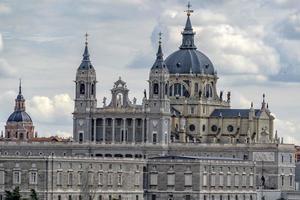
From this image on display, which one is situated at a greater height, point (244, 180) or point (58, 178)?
point (244, 180)

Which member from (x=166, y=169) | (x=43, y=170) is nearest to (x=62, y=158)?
(x=43, y=170)

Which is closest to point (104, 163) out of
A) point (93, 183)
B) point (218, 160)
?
point (93, 183)

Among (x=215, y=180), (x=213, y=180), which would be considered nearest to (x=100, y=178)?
(x=213, y=180)

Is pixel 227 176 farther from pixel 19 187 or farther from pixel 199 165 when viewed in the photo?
pixel 19 187

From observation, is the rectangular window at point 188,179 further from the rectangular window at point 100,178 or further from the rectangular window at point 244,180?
the rectangular window at point 100,178

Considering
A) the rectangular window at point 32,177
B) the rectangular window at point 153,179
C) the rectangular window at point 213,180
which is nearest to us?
the rectangular window at point 32,177

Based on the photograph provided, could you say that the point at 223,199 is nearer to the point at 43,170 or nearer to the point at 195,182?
the point at 195,182

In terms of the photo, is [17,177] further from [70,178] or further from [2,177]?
[70,178]

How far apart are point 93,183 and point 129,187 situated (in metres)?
7.34

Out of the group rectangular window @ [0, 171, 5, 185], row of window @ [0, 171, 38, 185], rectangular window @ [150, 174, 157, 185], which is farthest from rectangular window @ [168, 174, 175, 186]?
rectangular window @ [0, 171, 5, 185]

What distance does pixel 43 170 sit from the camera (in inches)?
6934

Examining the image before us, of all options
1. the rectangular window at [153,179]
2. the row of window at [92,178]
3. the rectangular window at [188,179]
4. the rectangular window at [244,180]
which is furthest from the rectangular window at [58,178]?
the rectangular window at [244,180]

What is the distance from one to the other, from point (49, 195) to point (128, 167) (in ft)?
52.0

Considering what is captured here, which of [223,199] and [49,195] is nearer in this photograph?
[49,195]
